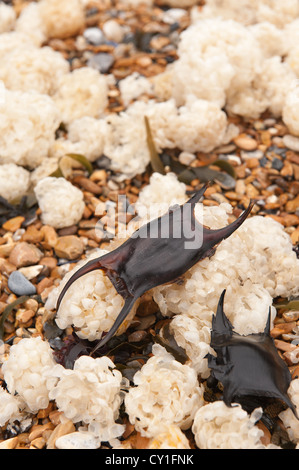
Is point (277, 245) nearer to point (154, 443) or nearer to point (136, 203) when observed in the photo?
point (136, 203)

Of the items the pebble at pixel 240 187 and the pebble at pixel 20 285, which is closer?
the pebble at pixel 20 285

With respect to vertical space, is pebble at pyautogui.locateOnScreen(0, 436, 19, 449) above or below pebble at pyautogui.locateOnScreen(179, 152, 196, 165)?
below

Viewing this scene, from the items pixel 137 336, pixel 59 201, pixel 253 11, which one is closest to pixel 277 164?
pixel 59 201

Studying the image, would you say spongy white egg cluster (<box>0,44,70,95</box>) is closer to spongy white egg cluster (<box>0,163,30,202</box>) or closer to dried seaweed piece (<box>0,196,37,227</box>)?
spongy white egg cluster (<box>0,163,30,202</box>)

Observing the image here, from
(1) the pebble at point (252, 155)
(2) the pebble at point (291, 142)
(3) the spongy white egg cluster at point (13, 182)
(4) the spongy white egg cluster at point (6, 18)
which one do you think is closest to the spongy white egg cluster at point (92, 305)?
(3) the spongy white egg cluster at point (13, 182)

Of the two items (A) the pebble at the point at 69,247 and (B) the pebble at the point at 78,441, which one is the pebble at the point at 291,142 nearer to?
(A) the pebble at the point at 69,247

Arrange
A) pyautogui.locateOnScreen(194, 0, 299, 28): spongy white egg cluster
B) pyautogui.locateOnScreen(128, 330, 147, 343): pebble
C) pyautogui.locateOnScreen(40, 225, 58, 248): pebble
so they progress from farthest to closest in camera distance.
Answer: pyautogui.locateOnScreen(194, 0, 299, 28): spongy white egg cluster → pyautogui.locateOnScreen(40, 225, 58, 248): pebble → pyautogui.locateOnScreen(128, 330, 147, 343): pebble

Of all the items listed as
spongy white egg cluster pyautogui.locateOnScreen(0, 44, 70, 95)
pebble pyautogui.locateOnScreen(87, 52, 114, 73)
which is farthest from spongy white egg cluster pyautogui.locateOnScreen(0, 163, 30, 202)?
pebble pyautogui.locateOnScreen(87, 52, 114, 73)
